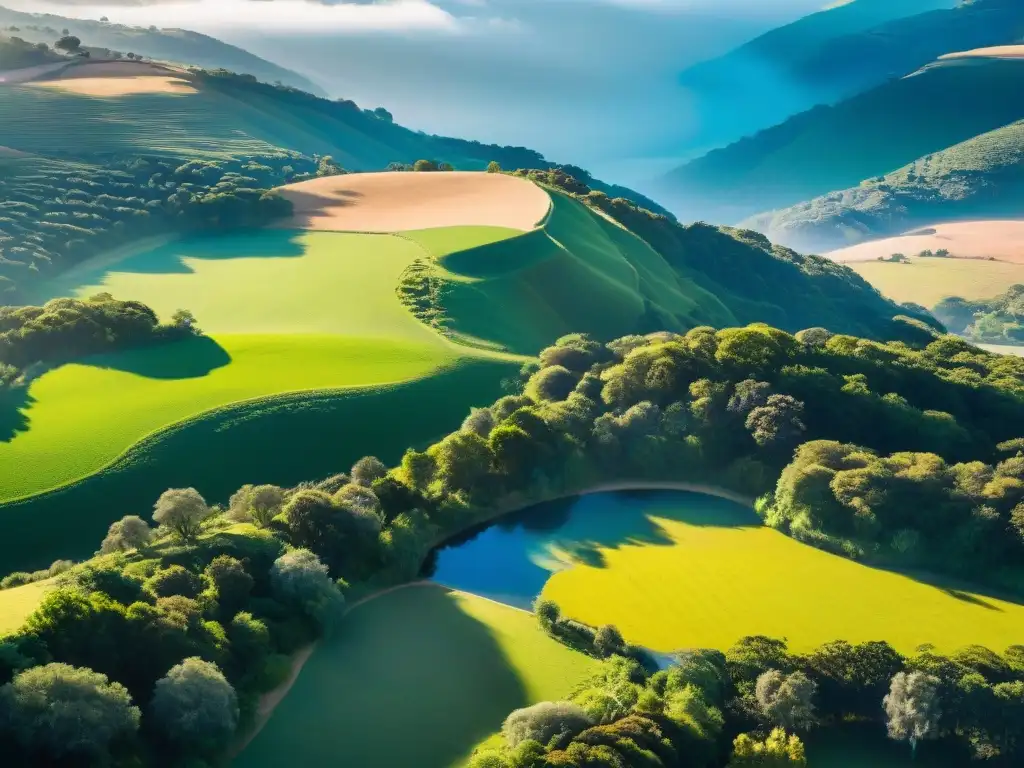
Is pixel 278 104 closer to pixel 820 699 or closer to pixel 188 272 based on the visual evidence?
pixel 188 272

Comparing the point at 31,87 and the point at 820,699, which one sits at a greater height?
the point at 31,87

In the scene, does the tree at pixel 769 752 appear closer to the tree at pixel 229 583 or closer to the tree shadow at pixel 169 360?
the tree at pixel 229 583

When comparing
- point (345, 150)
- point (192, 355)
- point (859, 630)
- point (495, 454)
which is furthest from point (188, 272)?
point (345, 150)

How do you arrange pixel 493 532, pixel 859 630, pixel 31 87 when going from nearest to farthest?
pixel 859 630, pixel 493 532, pixel 31 87

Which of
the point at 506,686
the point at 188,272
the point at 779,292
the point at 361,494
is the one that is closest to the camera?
the point at 506,686

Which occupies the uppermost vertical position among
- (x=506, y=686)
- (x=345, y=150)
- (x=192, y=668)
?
(x=345, y=150)

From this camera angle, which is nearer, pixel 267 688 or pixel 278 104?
pixel 267 688

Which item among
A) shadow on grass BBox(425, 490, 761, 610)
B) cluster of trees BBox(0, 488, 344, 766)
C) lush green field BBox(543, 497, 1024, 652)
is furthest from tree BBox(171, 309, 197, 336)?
lush green field BBox(543, 497, 1024, 652)
